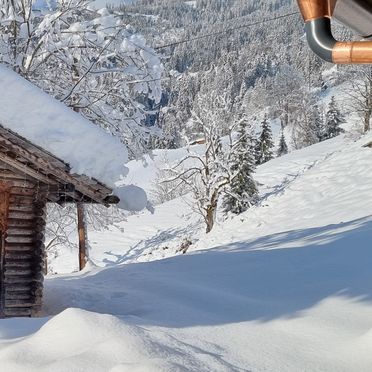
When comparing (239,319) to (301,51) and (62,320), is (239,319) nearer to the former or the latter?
(62,320)

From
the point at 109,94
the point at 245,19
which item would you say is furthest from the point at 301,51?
the point at 109,94

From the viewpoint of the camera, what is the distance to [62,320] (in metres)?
3.51

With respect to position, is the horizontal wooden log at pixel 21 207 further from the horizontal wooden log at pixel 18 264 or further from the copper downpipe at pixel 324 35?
the copper downpipe at pixel 324 35

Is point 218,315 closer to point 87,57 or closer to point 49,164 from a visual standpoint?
point 49,164

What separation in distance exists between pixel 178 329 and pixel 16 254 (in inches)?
157

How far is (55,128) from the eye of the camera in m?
6.55

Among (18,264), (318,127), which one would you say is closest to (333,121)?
(318,127)

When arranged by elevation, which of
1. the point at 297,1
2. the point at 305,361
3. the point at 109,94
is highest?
the point at 109,94

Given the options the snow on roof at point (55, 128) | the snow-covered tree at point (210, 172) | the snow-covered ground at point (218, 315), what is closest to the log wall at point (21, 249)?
the snow-covered ground at point (218, 315)

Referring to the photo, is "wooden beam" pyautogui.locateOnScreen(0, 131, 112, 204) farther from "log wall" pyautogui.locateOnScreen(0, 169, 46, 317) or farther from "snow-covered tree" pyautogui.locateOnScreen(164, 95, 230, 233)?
"snow-covered tree" pyautogui.locateOnScreen(164, 95, 230, 233)

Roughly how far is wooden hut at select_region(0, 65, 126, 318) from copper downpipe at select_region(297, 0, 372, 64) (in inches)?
218

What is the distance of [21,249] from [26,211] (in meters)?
0.58

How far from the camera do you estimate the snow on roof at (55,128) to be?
6359 millimetres

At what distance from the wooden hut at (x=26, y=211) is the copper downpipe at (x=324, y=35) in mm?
5546
